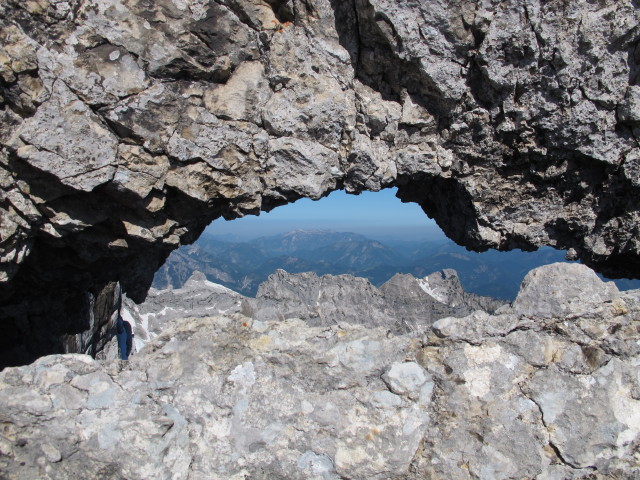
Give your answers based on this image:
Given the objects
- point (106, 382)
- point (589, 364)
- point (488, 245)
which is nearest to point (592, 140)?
point (488, 245)

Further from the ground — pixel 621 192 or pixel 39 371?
pixel 621 192

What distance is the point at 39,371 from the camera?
332 centimetres

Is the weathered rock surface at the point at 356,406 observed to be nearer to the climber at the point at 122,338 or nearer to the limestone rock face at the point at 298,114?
the limestone rock face at the point at 298,114

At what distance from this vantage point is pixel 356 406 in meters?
3.44

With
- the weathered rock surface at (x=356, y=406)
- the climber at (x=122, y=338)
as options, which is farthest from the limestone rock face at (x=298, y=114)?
the climber at (x=122, y=338)

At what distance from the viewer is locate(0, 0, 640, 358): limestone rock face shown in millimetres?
4262

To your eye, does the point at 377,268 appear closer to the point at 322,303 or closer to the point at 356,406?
the point at 322,303

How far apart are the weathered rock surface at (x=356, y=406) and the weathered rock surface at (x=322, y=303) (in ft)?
41.1

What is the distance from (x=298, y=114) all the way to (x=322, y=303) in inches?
574

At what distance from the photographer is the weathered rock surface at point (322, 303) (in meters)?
16.7

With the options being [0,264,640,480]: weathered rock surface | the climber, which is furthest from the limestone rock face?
the climber

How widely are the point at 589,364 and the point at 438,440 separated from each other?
1379mm

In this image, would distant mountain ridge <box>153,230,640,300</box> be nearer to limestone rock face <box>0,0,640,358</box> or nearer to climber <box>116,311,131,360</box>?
climber <box>116,311,131,360</box>

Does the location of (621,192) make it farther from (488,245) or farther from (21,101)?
(21,101)
